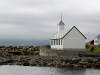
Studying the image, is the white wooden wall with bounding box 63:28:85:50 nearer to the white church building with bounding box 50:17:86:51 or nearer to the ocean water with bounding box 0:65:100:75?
the white church building with bounding box 50:17:86:51

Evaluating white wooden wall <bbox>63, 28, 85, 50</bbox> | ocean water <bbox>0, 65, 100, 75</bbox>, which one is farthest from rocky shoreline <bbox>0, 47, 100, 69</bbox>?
white wooden wall <bbox>63, 28, 85, 50</bbox>

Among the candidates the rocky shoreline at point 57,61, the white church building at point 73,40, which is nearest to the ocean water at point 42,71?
the rocky shoreline at point 57,61

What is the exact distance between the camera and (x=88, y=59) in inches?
1832

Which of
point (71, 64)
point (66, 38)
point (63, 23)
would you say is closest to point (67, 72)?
point (71, 64)

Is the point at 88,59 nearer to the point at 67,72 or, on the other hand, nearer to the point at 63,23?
the point at 67,72

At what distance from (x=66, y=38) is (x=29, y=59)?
901 centimetres

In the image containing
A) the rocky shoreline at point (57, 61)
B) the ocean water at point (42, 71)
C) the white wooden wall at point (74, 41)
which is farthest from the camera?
the white wooden wall at point (74, 41)

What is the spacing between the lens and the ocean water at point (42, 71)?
39.2m

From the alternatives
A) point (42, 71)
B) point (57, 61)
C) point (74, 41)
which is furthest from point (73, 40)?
point (42, 71)

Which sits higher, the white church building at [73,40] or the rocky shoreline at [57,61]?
the white church building at [73,40]

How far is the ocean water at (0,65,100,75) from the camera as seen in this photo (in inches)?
1544

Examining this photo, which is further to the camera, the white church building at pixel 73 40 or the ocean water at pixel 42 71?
the white church building at pixel 73 40

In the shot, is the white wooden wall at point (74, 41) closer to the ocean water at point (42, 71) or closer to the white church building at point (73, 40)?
the white church building at point (73, 40)

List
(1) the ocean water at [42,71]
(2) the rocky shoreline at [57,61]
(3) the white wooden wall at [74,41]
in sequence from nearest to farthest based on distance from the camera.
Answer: (1) the ocean water at [42,71]
(2) the rocky shoreline at [57,61]
(3) the white wooden wall at [74,41]
